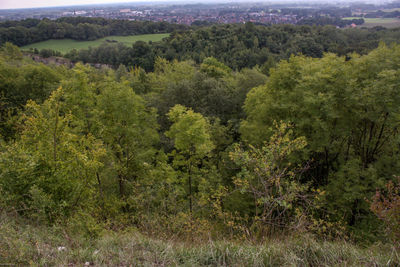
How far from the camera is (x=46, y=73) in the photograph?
25000 mm

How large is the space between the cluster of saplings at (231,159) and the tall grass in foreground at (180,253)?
1479mm

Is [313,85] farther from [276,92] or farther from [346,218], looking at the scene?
[346,218]

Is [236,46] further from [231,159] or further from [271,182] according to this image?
[271,182]

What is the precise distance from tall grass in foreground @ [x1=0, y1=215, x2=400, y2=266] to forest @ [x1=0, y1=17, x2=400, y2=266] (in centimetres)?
3

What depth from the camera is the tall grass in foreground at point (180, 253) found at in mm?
5461

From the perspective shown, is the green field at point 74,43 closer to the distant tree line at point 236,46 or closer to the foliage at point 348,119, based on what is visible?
the distant tree line at point 236,46

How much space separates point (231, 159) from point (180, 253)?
13.1 ft

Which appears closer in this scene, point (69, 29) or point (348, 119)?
point (348, 119)

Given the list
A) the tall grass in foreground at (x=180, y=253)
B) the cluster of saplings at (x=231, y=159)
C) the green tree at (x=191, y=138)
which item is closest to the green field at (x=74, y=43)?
the cluster of saplings at (x=231, y=159)

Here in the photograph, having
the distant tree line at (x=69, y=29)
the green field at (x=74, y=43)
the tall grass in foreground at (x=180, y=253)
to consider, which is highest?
the distant tree line at (x=69, y=29)

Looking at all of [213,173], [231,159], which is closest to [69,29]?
[213,173]

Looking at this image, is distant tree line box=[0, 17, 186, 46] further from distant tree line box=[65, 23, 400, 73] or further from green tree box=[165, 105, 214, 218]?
green tree box=[165, 105, 214, 218]

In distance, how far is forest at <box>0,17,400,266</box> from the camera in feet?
20.7

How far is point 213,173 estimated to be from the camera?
654 inches
